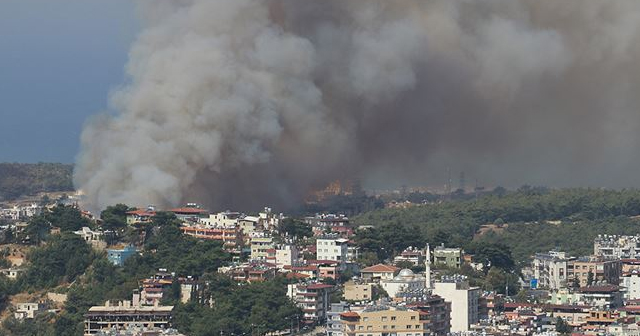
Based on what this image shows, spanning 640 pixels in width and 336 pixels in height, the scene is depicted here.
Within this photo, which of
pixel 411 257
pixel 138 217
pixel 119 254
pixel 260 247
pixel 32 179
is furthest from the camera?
pixel 32 179

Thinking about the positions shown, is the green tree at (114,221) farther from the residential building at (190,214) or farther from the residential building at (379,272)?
the residential building at (379,272)

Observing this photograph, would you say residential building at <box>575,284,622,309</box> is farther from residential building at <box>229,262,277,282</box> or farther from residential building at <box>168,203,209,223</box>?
residential building at <box>168,203,209,223</box>

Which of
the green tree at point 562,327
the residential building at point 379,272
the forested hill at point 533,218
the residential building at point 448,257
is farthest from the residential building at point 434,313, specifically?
the forested hill at point 533,218

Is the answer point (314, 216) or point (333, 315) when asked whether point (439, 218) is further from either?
point (333, 315)

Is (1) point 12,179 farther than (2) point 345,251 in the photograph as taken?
Yes

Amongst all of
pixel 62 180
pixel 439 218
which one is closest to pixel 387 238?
pixel 439 218

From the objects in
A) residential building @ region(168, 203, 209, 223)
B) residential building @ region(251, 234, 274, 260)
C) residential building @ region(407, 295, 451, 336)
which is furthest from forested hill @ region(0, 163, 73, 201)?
residential building @ region(407, 295, 451, 336)

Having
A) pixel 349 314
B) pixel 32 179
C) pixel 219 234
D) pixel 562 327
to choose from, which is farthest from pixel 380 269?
pixel 32 179

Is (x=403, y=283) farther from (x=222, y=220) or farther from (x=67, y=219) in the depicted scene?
(x=67, y=219)
